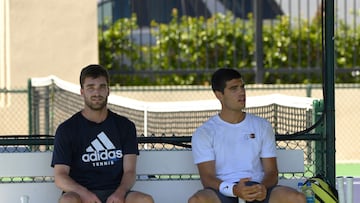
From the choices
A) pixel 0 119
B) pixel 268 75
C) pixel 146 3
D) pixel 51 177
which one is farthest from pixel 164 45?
pixel 51 177

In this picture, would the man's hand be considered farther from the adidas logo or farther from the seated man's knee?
the adidas logo

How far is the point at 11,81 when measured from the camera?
49.5 ft

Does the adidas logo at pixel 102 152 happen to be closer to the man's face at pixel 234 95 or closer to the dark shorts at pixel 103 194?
the dark shorts at pixel 103 194

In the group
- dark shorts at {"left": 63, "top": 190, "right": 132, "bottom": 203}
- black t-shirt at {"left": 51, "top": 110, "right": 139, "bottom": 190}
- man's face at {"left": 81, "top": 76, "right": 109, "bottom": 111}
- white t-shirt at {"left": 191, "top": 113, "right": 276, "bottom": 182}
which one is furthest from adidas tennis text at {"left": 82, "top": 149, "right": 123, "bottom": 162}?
white t-shirt at {"left": 191, "top": 113, "right": 276, "bottom": 182}

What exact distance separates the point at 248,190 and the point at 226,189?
219mm

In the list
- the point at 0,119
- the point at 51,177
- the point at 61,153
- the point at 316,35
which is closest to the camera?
the point at 61,153

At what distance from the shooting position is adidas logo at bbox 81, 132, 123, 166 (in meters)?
6.43

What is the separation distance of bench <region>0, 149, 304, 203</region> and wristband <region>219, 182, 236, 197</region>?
554mm

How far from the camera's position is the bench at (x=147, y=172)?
6.81 metres

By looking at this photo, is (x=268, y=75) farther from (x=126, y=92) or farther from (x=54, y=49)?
(x=54, y=49)

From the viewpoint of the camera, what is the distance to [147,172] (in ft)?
22.5

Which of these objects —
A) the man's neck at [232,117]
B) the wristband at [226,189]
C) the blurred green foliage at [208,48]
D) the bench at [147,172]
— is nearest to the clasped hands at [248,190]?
the wristband at [226,189]

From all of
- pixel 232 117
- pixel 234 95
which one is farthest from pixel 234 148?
pixel 234 95

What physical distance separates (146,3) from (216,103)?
14.2ft
